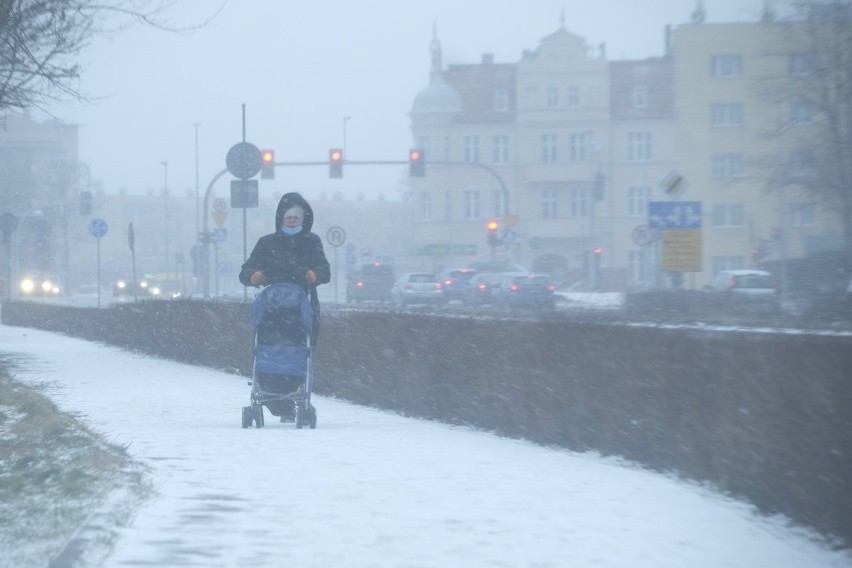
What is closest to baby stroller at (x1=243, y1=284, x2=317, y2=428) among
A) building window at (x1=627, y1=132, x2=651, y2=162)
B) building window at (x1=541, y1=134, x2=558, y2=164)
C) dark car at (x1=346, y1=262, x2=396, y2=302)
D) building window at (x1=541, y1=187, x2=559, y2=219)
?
dark car at (x1=346, y1=262, x2=396, y2=302)

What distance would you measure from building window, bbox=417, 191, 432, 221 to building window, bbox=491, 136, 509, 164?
483 centimetres

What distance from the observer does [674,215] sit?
21578 millimetres

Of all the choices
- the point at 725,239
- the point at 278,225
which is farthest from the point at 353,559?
the point at 725,239

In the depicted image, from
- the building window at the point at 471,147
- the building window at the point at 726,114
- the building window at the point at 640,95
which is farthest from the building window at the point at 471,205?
the building window at the point at 726,114

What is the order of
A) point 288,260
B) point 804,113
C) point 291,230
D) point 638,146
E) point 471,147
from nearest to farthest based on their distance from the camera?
point 288,260, point 291,230, point 804,113, point 638,146, point 471,147

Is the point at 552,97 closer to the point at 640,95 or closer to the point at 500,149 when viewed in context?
the point at 500,149

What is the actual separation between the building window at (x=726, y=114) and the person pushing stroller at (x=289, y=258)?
6005 centimetres

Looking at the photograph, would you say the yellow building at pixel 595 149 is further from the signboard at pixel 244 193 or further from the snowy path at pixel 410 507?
the snowy path at pixel 410 507

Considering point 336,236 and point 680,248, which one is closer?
point 680,248

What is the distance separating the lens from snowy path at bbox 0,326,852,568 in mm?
6547

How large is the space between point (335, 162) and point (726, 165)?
113 ft

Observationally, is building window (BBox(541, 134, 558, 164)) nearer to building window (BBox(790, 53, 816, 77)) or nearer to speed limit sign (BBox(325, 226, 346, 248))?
speed limit sign (BBox(325, 226, 346, 248))

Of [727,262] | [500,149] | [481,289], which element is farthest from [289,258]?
[500,149]

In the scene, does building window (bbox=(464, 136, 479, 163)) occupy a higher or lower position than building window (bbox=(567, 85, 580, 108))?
lower
